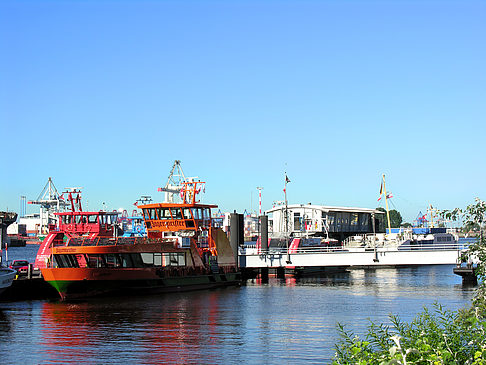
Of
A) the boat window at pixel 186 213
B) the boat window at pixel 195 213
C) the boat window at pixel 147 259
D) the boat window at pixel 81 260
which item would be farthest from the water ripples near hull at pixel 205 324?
the boat window at pixel 186 213

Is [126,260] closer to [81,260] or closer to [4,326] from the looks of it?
[81,260]

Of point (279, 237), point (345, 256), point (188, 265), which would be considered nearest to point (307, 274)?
point (279, 237)

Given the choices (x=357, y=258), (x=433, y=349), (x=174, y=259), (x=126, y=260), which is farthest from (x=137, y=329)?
(x=357, y=258)

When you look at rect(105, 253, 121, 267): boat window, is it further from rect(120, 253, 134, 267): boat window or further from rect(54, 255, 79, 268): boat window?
rect(54, 255, 79, 268): boat window

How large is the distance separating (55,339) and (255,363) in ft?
34.5

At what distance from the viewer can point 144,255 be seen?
4756cm

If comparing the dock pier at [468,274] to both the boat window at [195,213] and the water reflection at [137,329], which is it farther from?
the boat window at [195,213]

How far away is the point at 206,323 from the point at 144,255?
52.3 feet

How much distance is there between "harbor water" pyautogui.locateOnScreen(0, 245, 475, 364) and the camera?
2488 cm

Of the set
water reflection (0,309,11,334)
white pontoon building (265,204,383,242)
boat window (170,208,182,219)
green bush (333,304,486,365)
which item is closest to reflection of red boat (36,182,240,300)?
boat window (170,208,182,219)

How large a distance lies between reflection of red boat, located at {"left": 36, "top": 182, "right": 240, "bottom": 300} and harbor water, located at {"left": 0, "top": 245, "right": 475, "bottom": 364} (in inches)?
54.5

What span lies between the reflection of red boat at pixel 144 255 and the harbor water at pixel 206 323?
4.54 ft

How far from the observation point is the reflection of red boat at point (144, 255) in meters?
43.1

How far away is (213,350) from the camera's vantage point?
25.7 m
